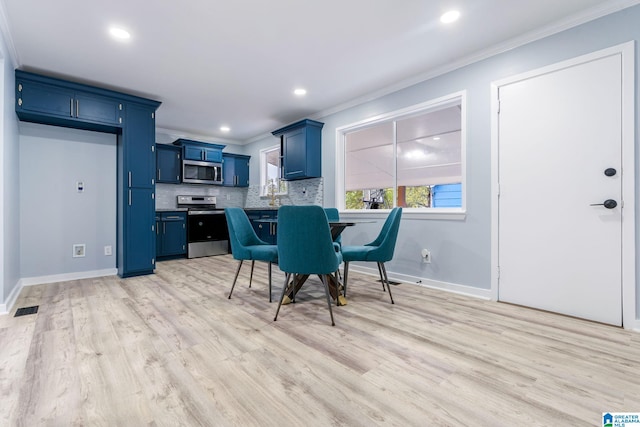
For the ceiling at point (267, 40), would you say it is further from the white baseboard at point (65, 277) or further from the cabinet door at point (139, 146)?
the white baseboard at point (65, 277)

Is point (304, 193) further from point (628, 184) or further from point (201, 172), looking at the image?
point (628, 184)

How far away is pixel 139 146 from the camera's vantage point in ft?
13.4

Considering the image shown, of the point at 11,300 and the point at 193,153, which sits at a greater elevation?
the point at 193,153

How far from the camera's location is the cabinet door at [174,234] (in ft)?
17.3

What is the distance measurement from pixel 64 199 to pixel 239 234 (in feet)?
8.73

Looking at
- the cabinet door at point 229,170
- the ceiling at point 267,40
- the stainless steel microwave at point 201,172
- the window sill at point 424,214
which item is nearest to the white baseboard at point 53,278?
the stainless steel microwave at point 201,172

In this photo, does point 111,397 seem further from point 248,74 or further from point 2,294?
point 248,74

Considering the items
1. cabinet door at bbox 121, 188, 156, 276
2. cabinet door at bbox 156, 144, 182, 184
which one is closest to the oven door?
cabinet door at bbox 156, 144, 182, 184

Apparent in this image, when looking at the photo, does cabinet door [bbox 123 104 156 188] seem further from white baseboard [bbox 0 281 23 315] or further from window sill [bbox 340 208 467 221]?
window sill [bbox 340 208 467 221]

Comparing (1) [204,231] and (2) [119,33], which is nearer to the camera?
(2) [119,33]

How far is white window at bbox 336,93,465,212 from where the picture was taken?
343 centimetres

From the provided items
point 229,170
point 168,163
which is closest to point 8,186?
point 168,163

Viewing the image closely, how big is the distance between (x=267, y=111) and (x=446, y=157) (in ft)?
9.56

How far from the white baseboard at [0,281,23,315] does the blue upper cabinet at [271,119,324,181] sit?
11.9 feet
